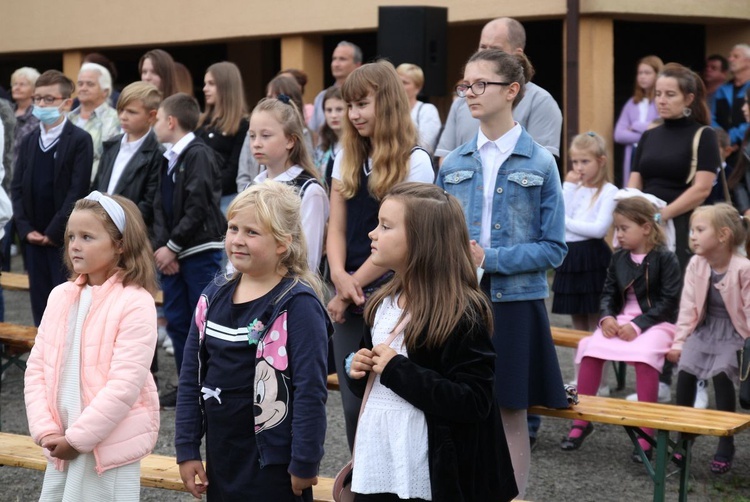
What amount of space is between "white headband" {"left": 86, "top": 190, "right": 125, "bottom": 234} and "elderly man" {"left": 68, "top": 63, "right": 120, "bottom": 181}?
3.93m

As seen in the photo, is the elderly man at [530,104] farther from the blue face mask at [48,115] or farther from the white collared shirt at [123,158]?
the blue face mask at [48,115]

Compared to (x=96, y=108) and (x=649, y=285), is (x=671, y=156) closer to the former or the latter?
(x=649, y=285)

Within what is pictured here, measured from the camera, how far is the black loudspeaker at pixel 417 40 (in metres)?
9.12

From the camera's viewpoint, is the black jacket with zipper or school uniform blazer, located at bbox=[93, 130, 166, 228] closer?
the black jacket with zipper

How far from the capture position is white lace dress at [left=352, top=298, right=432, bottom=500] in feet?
11.1

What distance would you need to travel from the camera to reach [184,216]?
6457 mm

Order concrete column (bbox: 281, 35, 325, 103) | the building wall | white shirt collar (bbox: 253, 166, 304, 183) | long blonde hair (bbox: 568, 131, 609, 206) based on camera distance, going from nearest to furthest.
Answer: white shirt collar (bbox: 253, 166, 304, 183) → long blonde hair (bbox: 568, 131, 609, 206) → the building wall → concrete column (bbox: 281, 35, 325, 103)

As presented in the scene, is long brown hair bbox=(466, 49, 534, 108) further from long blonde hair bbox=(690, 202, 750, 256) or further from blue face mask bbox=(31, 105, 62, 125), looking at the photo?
blue face mask bbox=(31, 105, 62, 125)

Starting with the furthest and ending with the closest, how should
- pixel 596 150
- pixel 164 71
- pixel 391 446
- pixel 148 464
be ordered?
pixel 164 71
pixel 596 150
pixel 148 464
pixel 391 446

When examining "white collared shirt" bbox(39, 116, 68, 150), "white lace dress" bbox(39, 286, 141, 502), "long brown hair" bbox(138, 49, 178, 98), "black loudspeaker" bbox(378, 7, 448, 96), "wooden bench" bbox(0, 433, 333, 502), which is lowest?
"wooden bench" bbox(0, 433, 333, 502)

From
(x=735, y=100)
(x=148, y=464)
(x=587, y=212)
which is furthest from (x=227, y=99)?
(x=735, y=100)

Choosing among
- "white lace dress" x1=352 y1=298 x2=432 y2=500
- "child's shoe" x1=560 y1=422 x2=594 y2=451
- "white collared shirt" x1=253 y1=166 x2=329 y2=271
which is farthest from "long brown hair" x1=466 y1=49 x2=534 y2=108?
"child's shoe" x1=560 y1=422 x2=594 y2=451

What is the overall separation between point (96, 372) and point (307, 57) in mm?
10675

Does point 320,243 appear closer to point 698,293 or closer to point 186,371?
point 186,371
